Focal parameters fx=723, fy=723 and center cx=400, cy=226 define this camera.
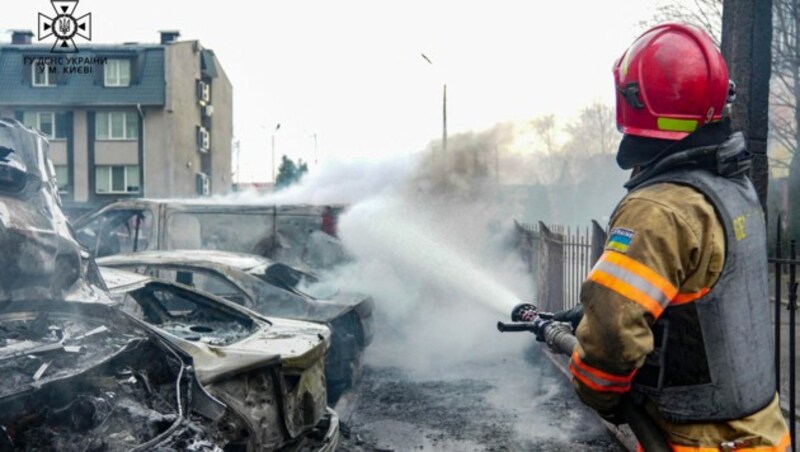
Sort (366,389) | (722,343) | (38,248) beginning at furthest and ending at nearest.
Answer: (366,389)
(38,248)
(722,343)

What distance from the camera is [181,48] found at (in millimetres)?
35125

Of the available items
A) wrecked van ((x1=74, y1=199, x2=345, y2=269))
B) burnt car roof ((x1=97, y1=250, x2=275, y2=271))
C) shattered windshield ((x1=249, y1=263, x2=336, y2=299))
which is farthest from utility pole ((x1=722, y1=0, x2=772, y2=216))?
wrecked van ((x1=74, y1=199, x2=345, y2=269))

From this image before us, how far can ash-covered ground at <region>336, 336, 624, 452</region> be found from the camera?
582cm

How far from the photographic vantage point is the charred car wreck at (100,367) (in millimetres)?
2785

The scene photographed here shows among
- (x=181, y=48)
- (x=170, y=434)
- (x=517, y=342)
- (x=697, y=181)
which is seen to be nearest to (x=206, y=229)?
(x=517, y=342)

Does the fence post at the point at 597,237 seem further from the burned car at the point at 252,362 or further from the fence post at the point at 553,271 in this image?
the burned car at the point at 252,362

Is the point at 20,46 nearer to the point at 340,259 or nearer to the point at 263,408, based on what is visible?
the point at 340,259

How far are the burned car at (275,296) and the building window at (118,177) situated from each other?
2902 centimetres

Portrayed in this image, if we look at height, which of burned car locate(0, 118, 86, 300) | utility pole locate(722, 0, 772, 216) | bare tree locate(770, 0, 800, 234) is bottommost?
burned car locate(0, 118, 86, 300)

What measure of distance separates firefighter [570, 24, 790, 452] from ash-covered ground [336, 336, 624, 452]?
12.1 feet

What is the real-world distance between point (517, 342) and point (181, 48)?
3010 centimetres

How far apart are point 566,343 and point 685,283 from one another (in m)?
0.46

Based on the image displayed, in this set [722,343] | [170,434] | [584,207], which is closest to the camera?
[722,343]

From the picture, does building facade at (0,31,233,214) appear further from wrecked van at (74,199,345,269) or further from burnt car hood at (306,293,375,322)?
burnt car hood at (306,293,375,322)
